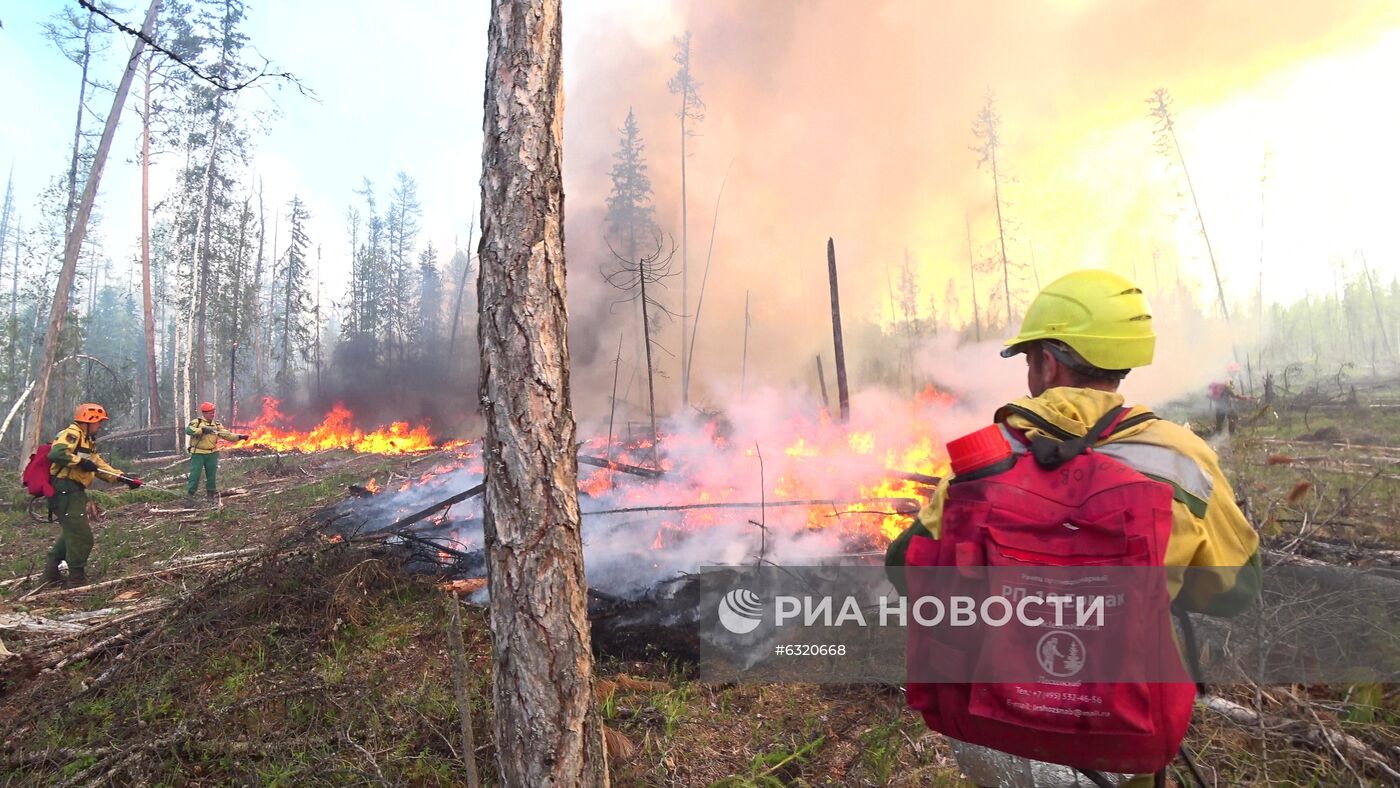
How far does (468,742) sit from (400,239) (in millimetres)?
53183

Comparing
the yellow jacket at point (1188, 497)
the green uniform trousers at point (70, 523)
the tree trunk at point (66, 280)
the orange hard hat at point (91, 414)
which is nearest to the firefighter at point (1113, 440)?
the yellow jacket at point (1188, 497)

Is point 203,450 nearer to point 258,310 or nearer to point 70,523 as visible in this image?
point 70,523

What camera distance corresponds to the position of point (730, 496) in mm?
8859

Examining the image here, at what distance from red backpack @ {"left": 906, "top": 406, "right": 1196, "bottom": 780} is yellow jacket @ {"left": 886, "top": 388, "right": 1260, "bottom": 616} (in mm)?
55

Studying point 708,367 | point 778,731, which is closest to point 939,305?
point 708,367

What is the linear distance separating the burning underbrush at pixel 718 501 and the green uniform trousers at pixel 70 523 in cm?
251

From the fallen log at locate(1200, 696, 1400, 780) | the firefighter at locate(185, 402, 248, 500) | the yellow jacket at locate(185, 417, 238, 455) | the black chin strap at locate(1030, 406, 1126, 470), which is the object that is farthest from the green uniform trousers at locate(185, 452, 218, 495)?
the fallen log at locate(1200, 696, 1400, 780)

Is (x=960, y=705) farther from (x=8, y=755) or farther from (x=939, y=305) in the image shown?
(x=939, y=305)

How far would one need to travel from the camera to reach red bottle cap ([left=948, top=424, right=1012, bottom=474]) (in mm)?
1617

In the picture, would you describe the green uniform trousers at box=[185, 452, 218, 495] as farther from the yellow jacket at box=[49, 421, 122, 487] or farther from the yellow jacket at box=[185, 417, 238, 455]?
the yellow jacket at box=[49, 421, 122, 487]

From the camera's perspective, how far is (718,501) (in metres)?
8.80

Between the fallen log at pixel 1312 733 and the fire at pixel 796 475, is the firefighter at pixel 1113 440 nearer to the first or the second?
the fallen log at pixel 1312 733

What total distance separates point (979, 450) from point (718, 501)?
24.1 ft

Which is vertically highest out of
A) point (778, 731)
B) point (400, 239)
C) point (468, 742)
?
point (400, 239)
